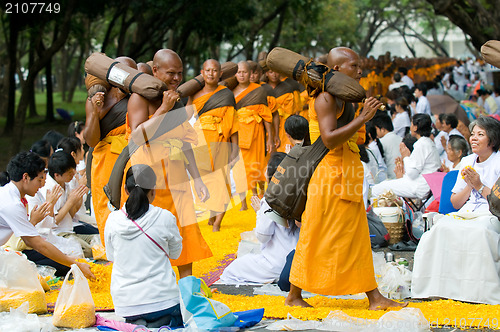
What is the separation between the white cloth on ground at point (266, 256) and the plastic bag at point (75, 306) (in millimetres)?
1665

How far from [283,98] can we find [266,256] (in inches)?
237

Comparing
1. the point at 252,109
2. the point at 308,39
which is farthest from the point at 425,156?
the point at 308,39

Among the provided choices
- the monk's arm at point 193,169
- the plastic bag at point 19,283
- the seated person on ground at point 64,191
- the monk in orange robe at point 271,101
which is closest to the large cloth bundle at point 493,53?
the monk's arm at point 193,169

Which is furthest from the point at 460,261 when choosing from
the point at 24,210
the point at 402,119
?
the point at 402,119

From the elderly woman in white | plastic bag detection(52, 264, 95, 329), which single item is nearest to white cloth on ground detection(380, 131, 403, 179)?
the elderly woman in white

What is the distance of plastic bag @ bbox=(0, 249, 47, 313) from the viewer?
478 cm

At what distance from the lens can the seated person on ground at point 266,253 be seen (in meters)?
5.70

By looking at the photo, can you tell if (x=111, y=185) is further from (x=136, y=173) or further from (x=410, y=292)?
(x=410, y=292)

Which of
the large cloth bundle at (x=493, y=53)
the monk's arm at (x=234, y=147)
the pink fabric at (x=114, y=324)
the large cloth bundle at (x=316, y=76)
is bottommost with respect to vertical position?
the pink fabric at (x=114, y=324)

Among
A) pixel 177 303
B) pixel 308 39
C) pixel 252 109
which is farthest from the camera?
pixel 308 39

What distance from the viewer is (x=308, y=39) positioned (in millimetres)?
37156

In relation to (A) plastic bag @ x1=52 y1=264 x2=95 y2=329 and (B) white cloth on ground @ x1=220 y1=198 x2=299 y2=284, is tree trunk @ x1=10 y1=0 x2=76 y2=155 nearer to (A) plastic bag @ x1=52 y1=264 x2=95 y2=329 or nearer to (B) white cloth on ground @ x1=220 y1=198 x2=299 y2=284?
(B) white cloth on ground @ x1=220 y1=198 x2=299 y2=284

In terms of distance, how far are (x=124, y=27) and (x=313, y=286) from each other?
1882 cm

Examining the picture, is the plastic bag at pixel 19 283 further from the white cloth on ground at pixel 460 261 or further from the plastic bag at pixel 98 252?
the white cloth on ground at pixel 460 261
